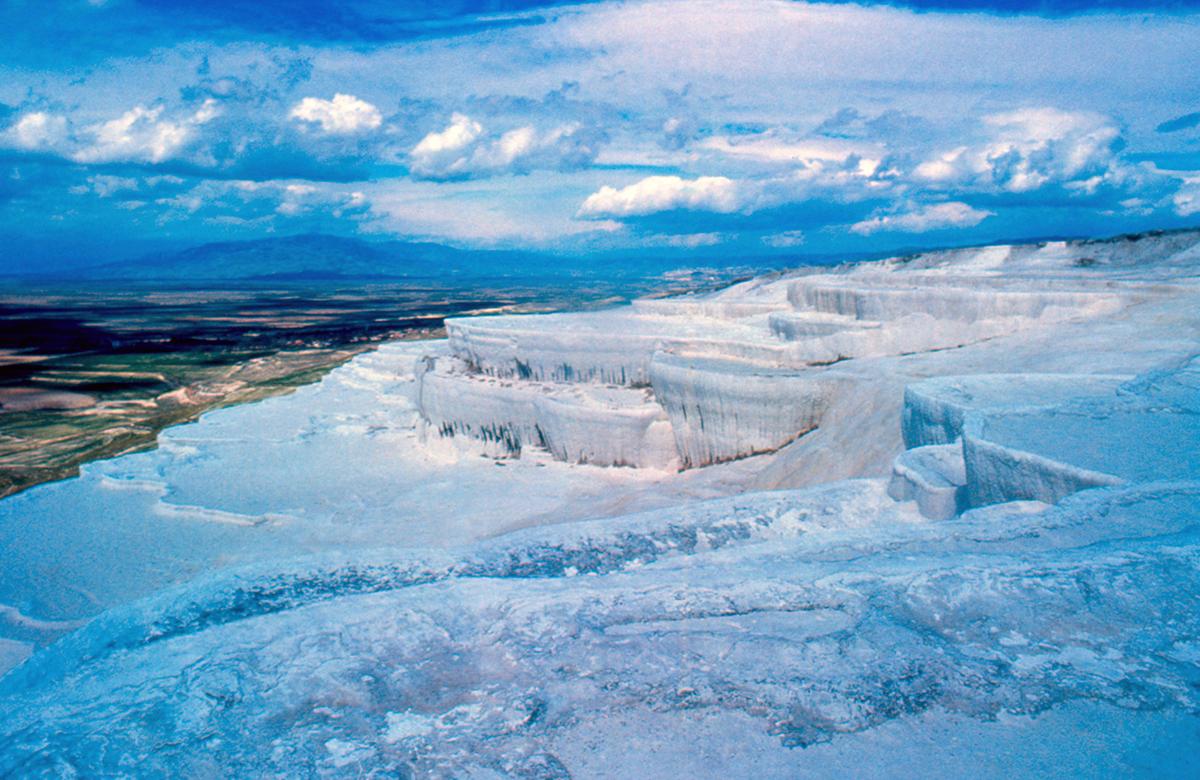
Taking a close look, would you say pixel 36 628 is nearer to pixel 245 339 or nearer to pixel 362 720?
pixel 362 720

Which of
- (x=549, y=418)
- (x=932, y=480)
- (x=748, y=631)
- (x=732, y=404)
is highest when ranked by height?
(x=748, y=631)

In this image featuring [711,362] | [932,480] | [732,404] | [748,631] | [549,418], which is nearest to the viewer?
[748,631]

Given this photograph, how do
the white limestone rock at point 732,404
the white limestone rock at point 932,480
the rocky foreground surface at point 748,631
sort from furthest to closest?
the white limestone rock at point 732,404 → the white limestone rock at point 932,480 → the rocky foreground surface at point 748,631

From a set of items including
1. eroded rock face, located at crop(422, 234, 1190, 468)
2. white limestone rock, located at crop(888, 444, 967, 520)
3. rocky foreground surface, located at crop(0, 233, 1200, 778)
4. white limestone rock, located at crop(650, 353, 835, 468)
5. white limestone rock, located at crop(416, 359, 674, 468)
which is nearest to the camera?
rocky foreground surface, located at crop(0, 233, 1200, 778)

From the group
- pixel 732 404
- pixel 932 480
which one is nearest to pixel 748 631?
pixel 932 480

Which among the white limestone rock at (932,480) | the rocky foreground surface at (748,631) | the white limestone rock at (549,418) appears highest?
the rocky foreground surface at (748,631)

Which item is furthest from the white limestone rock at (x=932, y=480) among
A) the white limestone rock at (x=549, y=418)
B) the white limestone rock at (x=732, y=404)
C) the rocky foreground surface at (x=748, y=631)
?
the white limestone rock at (x=549, y=418)

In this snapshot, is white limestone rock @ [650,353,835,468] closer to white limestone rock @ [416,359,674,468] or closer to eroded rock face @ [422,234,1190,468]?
eroded rock face @ [422,234,1190,468]

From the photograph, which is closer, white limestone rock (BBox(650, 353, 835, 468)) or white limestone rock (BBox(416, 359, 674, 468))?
white limestone rock (BBox(650, 353, 835, 468))

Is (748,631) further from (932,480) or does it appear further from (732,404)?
(732,404)

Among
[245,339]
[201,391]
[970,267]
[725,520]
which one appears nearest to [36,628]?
[725,520]

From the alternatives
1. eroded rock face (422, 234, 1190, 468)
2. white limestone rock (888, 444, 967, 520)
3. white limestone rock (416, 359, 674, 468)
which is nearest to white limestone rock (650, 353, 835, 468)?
eroded rock face (422, 234, 1190, 468)

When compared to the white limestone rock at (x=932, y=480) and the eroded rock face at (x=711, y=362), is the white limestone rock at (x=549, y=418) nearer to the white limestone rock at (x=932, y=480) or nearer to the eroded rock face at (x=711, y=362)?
the eroded rock face at (x=711, y=362)
